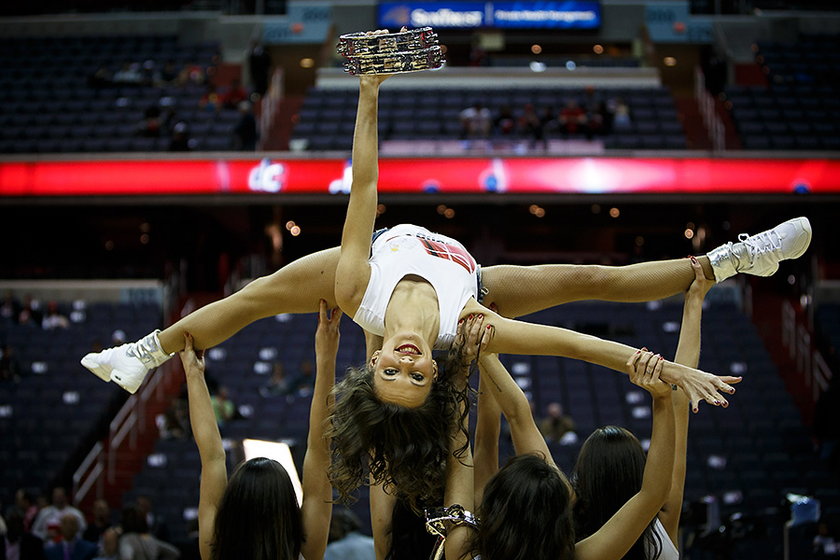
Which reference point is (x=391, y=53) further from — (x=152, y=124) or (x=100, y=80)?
(x=100, y=80)

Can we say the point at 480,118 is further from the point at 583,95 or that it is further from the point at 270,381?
the point at 270,381

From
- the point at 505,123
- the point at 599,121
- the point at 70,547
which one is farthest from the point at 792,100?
the point at 70,547

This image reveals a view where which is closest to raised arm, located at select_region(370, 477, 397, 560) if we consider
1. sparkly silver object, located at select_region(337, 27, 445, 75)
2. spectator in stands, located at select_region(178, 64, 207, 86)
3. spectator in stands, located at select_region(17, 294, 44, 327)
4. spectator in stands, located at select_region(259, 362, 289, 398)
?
sparkly silver object, located at select_region(337, 27, 445, 75)

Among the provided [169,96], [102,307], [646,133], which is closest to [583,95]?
[646,133]

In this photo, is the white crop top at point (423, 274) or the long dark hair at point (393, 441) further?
the white crop top at point (423, 274)

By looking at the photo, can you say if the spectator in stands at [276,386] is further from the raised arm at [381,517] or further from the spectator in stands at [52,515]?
the raised arm at [381,517]

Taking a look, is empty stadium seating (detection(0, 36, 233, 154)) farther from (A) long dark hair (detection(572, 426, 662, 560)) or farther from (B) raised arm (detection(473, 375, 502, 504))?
(A) long dark hair (detection(572, 426, 662, 560))

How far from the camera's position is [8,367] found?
11617mm

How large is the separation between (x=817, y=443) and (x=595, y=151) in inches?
206

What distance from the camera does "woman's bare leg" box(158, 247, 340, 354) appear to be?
3.37m

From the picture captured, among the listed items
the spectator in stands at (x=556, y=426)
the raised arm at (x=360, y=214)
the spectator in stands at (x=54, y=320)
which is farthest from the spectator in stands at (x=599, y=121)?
the raised arm at (x=360, y=214)

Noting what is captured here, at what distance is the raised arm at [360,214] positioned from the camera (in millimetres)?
3154

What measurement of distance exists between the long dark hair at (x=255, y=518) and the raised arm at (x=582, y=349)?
736mm

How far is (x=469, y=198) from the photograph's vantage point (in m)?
13.7
